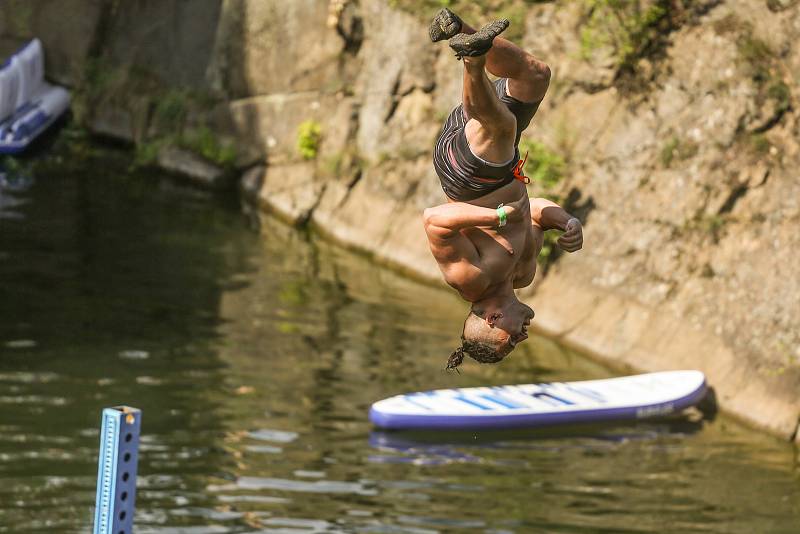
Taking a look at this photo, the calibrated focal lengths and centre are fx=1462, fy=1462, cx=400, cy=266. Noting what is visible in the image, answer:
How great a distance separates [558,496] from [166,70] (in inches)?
624

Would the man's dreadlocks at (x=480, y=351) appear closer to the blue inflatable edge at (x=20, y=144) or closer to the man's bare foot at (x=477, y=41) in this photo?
the man's bare foot at (x=477, y=41)

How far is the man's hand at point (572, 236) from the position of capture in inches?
297

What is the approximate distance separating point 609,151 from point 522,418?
4731 mm

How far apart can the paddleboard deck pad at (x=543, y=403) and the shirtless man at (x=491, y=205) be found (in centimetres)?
1045

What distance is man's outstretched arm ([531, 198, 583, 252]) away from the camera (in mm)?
7555

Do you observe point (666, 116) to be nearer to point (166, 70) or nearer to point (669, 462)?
point (669, 462)

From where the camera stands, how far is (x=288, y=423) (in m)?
18.3

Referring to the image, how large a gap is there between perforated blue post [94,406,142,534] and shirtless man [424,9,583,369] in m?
2.38

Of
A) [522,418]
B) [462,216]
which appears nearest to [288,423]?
[522,418]

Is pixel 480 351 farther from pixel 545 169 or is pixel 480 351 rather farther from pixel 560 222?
pixel 545 169

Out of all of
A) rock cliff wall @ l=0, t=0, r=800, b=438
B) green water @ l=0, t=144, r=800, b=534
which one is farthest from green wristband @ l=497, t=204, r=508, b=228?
rock cliff wall @ l=0, t=0, r=800, b=438

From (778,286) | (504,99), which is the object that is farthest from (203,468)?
(504,99)

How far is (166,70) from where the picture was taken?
29844mm

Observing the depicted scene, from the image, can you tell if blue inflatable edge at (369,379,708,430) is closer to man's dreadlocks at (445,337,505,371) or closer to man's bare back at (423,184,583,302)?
man's dreadlocks at (445,337,505,371)
